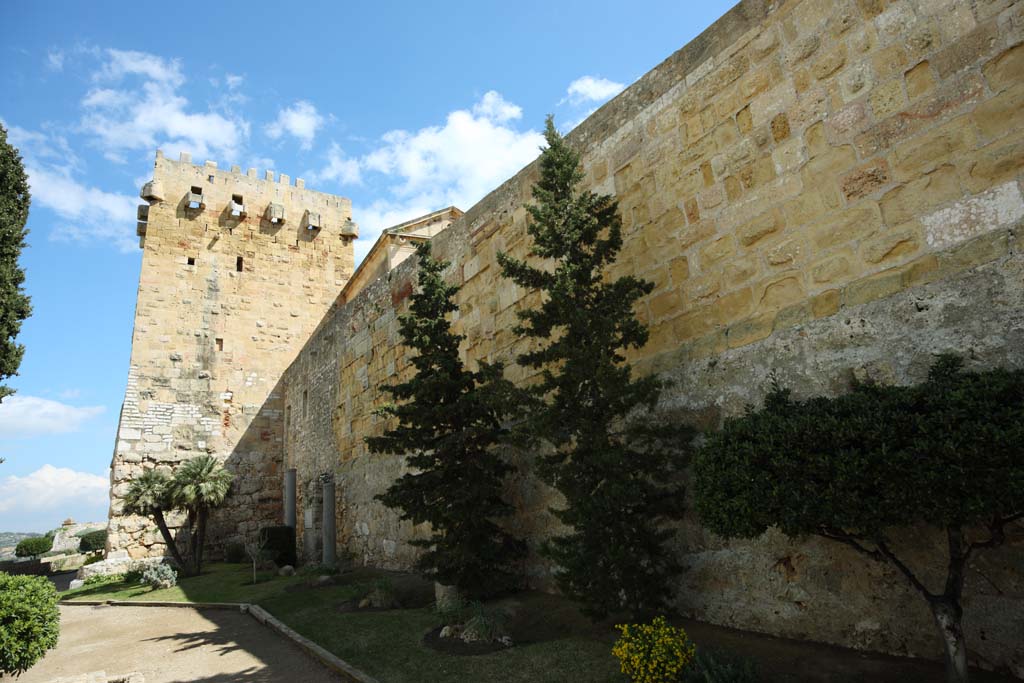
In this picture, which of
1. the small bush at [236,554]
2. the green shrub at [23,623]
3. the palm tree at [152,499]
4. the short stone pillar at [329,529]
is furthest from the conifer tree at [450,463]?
the small bush at [236,554]

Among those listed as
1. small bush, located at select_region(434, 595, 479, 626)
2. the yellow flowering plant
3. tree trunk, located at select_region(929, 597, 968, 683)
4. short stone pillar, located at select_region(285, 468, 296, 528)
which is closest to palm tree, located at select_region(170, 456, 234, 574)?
short stone pillar, located at select_region(285, 468, 296, 528)

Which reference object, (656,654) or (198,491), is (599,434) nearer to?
(656,654)

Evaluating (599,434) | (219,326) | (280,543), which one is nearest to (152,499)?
(280,543)

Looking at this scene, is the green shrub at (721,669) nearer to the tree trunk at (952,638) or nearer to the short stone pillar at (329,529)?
the tree trunk at (952,638)

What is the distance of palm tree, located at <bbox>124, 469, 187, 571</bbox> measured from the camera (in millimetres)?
13742

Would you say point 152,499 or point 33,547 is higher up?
point 152,499

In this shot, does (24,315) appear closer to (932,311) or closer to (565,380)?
(565,380)

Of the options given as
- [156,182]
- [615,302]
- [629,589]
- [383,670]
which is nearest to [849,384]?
[615,302]

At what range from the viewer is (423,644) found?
5371 millimetres

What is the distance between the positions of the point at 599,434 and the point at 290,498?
13.5 m

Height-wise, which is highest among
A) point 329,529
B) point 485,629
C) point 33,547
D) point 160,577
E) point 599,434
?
point 599,434

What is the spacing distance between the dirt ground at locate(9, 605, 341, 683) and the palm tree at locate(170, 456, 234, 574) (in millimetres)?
4776

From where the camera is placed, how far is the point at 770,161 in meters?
4.57

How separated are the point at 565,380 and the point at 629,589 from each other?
1619 mm
